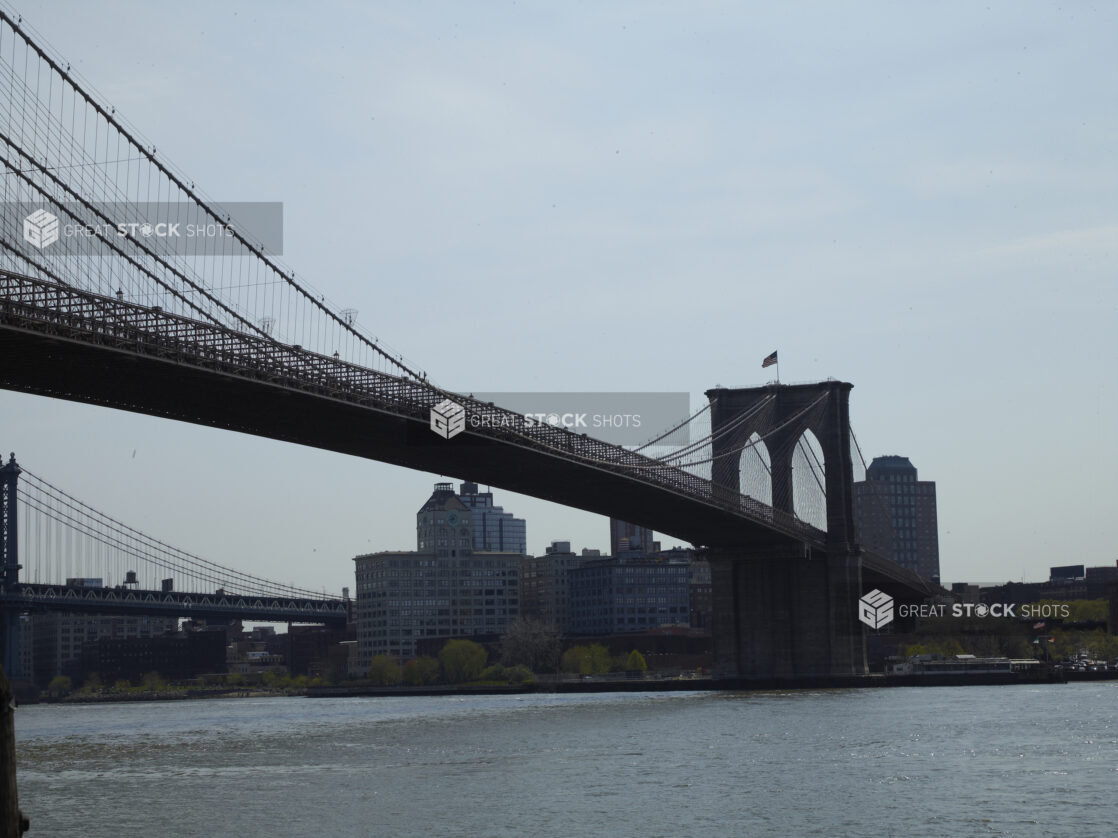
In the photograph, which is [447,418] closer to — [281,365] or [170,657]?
[281,365]

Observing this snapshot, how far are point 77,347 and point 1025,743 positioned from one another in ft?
75.2

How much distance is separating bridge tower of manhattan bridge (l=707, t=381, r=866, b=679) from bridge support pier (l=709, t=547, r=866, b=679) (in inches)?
1.7

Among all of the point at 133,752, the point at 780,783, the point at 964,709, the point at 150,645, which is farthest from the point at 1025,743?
the point at 150,645

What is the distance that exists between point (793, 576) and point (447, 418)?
1029 inches

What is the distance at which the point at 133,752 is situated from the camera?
3844 cm

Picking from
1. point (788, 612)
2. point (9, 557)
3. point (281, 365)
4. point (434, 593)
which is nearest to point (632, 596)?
point (434, 593)

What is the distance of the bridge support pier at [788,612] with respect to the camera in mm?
68688

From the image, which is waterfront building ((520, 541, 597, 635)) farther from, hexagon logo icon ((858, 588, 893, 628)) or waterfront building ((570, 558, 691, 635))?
hexagon logo icon ((858, 588, 893, 628))

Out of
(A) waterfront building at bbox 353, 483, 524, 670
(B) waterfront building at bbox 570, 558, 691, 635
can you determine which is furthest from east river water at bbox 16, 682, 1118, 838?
(A) waterfront building at bbox 353, 483, 524, 670

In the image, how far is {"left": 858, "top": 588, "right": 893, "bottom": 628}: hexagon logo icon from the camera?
269 ft

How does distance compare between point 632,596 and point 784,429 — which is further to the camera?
point 632,596

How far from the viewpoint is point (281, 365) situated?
41.8 metres

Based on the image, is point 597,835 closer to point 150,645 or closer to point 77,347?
point 77,347

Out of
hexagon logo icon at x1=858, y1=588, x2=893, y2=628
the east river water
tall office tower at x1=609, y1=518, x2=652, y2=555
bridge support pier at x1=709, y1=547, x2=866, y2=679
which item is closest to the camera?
the east river water
